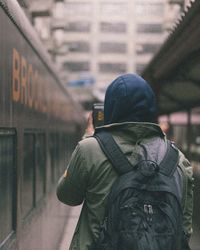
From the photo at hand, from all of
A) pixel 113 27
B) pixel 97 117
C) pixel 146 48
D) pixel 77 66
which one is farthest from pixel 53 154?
pixel 113 27

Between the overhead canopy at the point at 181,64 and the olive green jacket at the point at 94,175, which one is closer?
the olive green jacket at the point at 94,175

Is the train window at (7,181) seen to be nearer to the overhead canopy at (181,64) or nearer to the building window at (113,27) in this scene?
the overhead canopy at (181,64)

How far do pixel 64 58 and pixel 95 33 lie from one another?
185 inches

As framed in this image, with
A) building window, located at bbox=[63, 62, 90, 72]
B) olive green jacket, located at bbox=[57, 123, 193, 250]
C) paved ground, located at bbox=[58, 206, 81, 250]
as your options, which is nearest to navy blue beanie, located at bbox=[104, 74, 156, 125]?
olive green jacket, located at bbox=[57, 123, 193, 250]

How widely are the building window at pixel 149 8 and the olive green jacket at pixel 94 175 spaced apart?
74916mm

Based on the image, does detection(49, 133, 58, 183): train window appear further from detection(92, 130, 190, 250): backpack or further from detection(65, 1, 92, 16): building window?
detection(65, 1, 92, 16): building window

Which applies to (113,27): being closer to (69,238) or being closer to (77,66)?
(77,66)

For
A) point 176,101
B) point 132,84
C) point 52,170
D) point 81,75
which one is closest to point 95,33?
point 81,75

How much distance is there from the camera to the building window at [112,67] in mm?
77188

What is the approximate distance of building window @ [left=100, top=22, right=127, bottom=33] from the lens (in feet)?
254

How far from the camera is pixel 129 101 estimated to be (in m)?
2.71

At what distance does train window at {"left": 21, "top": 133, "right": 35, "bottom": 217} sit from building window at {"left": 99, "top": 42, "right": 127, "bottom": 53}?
71.9 m

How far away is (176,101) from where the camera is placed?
20.3 m

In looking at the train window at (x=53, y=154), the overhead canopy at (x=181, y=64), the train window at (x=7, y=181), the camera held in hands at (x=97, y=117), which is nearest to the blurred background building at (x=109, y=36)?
the overhead canopy at (x=181, y=64)
